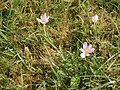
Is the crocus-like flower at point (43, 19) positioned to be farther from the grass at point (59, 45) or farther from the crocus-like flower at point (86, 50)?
the crocus-like flower at point (86, 50)

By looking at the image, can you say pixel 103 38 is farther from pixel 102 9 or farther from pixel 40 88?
pixel 40 88

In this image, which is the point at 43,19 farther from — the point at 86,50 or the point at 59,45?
the point at 86,50

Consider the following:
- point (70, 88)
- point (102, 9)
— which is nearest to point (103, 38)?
point (102, 9)

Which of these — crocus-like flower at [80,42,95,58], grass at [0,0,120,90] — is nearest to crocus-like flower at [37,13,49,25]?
grass at [0,0,120,90]

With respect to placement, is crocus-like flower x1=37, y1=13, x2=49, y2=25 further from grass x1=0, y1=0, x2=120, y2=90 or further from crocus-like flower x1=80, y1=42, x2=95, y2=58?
crocus-like flower x1=80, y1=42, x2=95, y2=58

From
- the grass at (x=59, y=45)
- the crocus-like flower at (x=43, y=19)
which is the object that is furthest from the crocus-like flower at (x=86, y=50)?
the crocus-like flower at (x=43, y=19)

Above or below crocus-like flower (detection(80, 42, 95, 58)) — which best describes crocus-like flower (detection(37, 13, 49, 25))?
above

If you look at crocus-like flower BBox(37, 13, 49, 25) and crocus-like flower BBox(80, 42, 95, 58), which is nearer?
crocus-like flower BBox(80, 42, 95, 58)

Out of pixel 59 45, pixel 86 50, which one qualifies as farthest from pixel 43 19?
pixel 86 50
